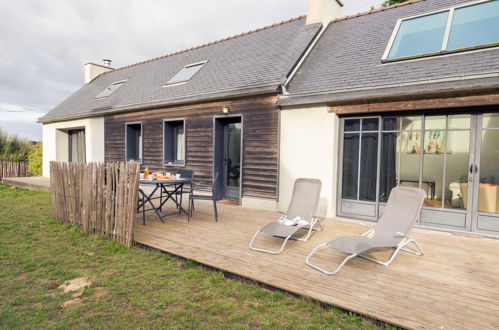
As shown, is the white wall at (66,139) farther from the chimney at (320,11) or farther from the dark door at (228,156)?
the chimney at (320,11)

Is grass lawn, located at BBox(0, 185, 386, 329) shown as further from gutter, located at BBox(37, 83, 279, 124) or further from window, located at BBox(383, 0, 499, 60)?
window, located at BBox(383, 0, 499, 60)

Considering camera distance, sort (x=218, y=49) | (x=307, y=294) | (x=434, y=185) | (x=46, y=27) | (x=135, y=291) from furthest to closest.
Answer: (x=46, y=27)
(x=218, y=49)
(x=434, y=185)
(x=135, y=291)
(x=307, y=294)

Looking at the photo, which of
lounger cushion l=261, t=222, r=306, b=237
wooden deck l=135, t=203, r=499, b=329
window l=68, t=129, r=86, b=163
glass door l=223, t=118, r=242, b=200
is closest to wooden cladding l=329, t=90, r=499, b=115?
wooden deck l=135, t=203, r=499, b=329

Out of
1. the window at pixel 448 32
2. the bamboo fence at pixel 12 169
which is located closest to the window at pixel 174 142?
the window at pixel 448 32

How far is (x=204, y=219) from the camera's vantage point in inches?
242

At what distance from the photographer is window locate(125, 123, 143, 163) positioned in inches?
437

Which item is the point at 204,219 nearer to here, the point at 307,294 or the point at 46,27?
the point at 307,294

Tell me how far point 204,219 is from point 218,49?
25.5 feet

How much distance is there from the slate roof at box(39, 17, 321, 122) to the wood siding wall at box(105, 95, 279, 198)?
0.37 metres

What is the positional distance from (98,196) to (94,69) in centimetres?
1521

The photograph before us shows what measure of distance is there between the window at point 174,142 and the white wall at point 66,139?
4.10m

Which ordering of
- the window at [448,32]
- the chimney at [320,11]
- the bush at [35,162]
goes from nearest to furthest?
the window at [448,32] → the chimney at [320,11] → the bush at [35,162]

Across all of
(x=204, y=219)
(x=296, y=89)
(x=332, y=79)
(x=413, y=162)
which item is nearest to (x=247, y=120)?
(x=296, y=89)

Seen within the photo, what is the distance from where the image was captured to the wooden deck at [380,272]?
2.54m
